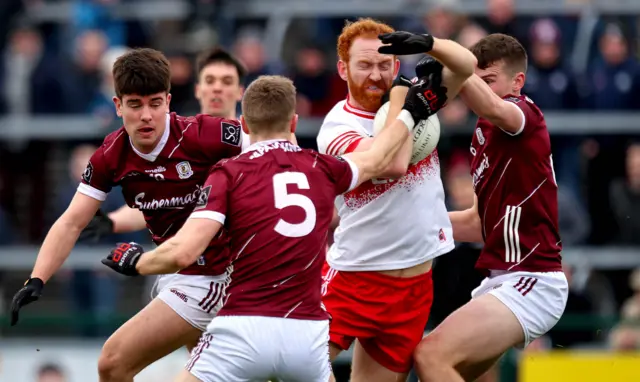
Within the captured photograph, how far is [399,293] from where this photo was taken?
7289mm

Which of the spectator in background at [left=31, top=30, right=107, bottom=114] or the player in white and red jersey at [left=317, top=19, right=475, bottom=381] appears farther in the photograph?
the spectator in background at [left=31, top=30, right=107, bottom=114]

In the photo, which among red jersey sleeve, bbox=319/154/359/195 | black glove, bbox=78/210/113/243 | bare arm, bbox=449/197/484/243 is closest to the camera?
red jersey sleeve, bbox=319/154/359/195

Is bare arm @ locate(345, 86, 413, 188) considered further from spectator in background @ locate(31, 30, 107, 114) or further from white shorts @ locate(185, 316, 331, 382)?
spectator in background @ locate(31, 30, 107, 114)

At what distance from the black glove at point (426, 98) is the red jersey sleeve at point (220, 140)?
1.02 meters

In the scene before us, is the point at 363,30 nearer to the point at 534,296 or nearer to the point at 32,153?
the point at 534,296

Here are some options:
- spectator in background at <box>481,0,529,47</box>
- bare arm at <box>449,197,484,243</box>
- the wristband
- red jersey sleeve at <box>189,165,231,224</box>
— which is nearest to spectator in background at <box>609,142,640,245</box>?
spectator in background at <box>481,0,529,47</box>

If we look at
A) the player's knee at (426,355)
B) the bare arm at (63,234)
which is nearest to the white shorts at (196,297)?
the bare arm at (63,234)

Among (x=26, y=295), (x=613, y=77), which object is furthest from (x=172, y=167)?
(x=613, y=77)

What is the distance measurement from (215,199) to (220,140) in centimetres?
101

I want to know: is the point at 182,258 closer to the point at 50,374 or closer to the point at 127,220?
the point at 127,220

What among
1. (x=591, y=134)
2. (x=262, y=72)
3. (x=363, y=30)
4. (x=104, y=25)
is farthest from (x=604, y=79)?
(x=363, y=30)

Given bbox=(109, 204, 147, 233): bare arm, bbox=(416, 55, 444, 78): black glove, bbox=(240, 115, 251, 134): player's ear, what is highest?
bbox=(416, 55, 444, 78): black glove

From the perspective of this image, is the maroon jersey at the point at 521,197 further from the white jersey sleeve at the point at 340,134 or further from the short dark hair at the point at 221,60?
the short dark hair at the point at 221,60

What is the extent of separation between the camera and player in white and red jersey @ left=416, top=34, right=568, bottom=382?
6.99 m
